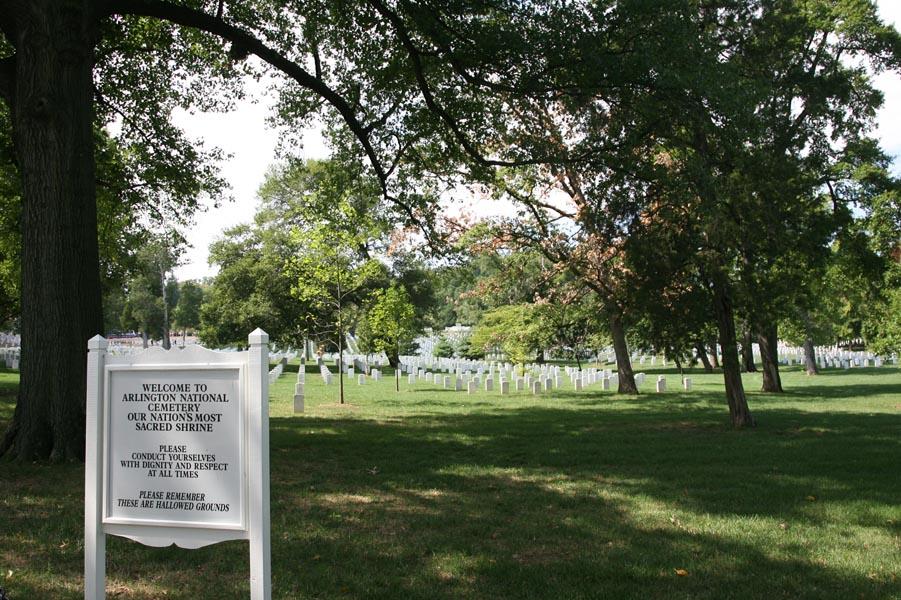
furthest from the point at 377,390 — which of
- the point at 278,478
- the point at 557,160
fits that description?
the point at 278,478

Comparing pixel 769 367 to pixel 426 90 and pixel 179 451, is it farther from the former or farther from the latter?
pixel 179 451

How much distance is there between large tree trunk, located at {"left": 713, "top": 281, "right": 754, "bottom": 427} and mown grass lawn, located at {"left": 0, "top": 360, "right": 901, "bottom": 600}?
1108 millimetres

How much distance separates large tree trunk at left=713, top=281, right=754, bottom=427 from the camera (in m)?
14.2

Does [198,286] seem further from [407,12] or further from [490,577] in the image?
[490,577]

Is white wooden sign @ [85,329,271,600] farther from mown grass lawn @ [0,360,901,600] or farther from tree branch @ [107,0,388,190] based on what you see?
tree branch @ [107,0,388,190]

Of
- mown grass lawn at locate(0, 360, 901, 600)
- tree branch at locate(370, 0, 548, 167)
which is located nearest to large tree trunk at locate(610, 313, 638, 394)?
mown grass lawn at locate(0, 360, 901, 600)

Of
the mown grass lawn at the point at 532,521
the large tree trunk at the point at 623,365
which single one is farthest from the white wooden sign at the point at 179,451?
the large tree trunk at the point at 623,365

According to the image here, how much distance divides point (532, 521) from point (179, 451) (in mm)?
3681

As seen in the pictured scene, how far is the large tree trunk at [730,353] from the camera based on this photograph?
14164mm

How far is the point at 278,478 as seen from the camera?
8.79 metres

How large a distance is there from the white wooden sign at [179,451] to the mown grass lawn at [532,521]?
80 cm

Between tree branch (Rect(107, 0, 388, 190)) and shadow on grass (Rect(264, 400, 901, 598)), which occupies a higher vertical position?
tree branch (Rect(107, 0, 388, 190))

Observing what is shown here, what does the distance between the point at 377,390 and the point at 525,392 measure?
5.58 meters

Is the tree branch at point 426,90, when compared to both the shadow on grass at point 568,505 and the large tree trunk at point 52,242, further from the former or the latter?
the shadow on grass at point 568,505
